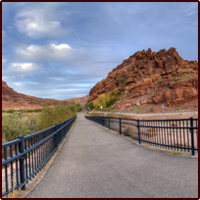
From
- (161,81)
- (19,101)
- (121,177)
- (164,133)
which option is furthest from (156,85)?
(19,101)

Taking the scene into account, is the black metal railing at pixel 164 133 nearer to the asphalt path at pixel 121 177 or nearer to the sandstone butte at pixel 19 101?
the asphalt path at pixel 121 177

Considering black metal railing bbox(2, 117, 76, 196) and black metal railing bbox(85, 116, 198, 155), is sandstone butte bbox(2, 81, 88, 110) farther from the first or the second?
black metal railing bbox(2, 117, 76, 196)

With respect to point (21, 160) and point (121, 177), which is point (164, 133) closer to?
point (121, 177)

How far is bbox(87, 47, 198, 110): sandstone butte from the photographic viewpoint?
58.3 m

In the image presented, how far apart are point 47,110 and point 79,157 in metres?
9.42

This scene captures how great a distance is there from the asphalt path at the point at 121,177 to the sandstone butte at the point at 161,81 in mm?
53605

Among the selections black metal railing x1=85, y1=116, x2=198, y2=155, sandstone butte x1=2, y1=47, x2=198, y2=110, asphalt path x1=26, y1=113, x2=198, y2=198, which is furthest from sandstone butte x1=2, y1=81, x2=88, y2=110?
asphalt path x1=26, y1=113, x2=198, y2=198

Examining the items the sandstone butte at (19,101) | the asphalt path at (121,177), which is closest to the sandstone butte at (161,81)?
the sandstone butte at (19,101)

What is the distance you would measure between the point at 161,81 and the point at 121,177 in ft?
254

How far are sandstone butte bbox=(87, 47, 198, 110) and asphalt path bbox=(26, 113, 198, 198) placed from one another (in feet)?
176

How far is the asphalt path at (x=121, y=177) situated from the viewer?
3.98 m

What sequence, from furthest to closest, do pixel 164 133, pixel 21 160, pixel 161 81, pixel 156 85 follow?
1. pixel 161 81
2. pixel 156 85
3. pixel 164 133
4. pixel 21 160

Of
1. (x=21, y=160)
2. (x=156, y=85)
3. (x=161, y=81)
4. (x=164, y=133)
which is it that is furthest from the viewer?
(x=161, y=81)

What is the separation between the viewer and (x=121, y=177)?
491 centimetres
